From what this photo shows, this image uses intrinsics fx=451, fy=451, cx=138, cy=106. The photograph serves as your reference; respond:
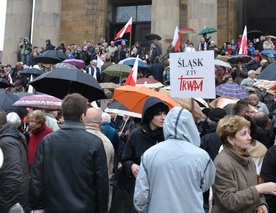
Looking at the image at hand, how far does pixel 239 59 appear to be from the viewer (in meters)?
15.8

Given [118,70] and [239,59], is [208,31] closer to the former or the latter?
[239,59]

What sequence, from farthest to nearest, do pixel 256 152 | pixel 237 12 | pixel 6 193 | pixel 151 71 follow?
pixel 237 12 → pixel 151 71 → pixel 256 152 → pixel 6 193

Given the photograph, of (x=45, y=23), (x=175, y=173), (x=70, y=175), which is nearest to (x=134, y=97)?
(x=70, y=175)

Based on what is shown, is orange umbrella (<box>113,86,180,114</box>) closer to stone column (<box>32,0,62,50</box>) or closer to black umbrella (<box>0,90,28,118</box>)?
black umbrella (<box>0,90,28,118</box>)

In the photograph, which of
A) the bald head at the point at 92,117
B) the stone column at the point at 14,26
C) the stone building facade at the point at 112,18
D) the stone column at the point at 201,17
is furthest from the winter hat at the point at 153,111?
the stone column at the point at 14,26

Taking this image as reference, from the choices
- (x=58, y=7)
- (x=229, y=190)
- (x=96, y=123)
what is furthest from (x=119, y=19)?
(x=229, y=190)

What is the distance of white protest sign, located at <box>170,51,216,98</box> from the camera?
6199 millimetres

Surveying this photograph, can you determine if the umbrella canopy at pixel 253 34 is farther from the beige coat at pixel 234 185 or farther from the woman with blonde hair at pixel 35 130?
the beige coat at pixel 234 185

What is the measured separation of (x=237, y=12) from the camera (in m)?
24.5

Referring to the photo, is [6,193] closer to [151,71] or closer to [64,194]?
[64,194]

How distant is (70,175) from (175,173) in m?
1.00

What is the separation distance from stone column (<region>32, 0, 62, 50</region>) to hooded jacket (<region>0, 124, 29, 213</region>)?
720 inches

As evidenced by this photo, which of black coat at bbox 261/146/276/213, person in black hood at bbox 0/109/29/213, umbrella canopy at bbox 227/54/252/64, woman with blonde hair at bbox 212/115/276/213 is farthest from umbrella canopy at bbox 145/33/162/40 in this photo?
woman with blonde hair at bbox 212/115/276/213

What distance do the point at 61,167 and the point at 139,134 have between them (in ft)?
3.99
